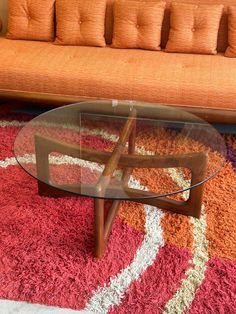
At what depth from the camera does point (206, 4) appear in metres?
2.40

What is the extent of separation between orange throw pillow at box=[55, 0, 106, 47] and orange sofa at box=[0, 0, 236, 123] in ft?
0.48

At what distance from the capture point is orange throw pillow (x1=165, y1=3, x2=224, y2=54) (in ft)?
7.61

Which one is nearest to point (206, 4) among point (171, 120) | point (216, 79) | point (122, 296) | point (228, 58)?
point (228, 58)

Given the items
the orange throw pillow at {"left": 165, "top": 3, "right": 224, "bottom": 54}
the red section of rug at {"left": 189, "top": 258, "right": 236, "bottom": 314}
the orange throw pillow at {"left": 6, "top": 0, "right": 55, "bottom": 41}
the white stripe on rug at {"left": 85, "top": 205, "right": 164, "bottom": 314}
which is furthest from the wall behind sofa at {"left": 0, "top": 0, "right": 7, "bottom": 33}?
the red section of rug at {"left": 189, "top": 258, "right": 236, "bottom": 314}

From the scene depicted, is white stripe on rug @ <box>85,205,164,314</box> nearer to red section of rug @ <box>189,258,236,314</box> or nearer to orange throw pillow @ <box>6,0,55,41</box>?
red section of rug @ <box>189,258,236,314</box>

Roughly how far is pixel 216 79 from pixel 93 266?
1152 mm

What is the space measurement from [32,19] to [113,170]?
4.92 feet

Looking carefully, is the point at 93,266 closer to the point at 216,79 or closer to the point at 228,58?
the point at 216,79

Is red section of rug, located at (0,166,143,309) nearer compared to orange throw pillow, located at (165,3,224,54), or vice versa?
red section of rug, located at (0,166,143,309)

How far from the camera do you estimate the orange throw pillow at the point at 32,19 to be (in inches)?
98.6

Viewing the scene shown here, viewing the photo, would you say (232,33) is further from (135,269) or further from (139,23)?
(135,269)

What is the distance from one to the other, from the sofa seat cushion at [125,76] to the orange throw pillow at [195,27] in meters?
0.07

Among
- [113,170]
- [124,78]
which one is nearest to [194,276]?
[113,170]

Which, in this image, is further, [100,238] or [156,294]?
[100,238]
